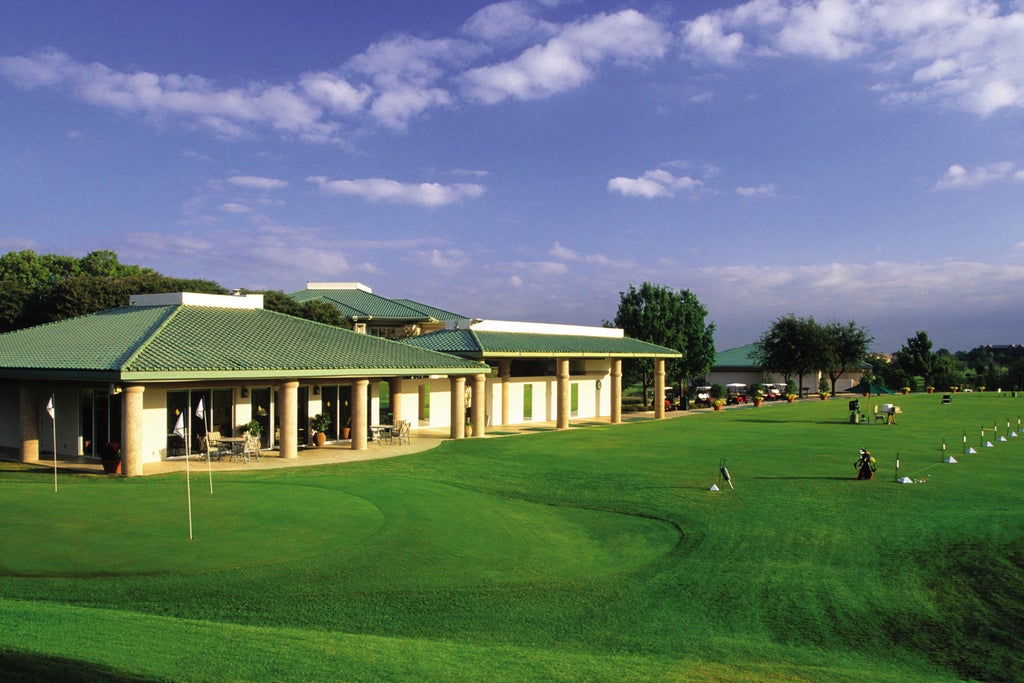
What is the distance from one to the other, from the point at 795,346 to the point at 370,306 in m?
49.0

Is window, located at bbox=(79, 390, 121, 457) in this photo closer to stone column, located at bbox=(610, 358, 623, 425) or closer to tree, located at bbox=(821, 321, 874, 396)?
stone column, located at bbox=(610, 358, 623, 425)

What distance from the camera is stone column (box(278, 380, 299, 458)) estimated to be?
26203mm

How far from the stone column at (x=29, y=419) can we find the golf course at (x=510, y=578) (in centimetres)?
412

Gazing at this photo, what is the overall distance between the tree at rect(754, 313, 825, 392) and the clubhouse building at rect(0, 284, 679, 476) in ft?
180

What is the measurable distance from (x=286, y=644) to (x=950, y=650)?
8852 millimetres

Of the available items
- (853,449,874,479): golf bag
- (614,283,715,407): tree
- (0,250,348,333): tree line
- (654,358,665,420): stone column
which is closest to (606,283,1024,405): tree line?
(614,283,715,407): tree

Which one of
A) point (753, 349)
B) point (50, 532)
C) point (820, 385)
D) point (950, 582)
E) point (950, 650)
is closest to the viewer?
point (950, 650)

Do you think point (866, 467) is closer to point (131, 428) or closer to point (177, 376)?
point (177, 376)

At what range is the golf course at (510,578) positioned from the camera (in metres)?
8.57

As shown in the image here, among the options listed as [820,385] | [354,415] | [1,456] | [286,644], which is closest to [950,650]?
[286,644]

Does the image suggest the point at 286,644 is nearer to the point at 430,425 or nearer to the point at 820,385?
the point at 430,425

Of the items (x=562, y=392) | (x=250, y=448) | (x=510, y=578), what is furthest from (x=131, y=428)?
(x=562, y=392)

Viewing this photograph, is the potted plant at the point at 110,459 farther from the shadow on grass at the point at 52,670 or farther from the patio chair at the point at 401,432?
the shadow on grass at the point at 52,670

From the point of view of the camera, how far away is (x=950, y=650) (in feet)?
33.2
